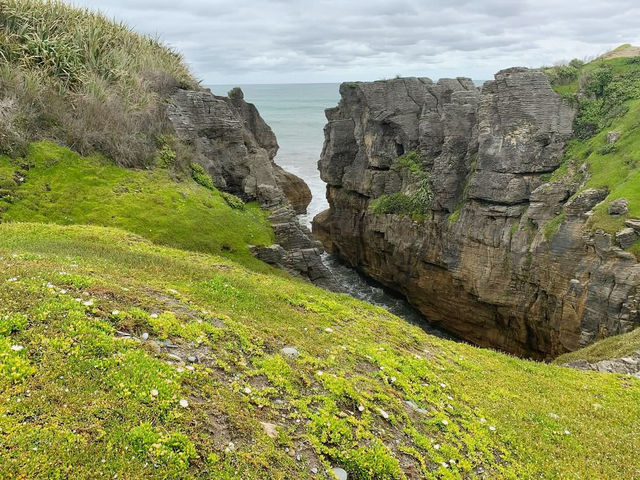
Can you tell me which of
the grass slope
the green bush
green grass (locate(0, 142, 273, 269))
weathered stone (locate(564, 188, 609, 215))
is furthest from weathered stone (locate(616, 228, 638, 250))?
the green bush

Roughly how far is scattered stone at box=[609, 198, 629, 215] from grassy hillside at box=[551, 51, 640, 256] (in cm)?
30

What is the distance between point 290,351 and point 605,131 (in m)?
36.6

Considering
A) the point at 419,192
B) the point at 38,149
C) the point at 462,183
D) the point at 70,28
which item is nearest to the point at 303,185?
the point at 419,192

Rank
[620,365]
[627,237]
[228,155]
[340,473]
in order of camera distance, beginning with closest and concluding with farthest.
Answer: [340,473] < [620,365] < [627,237] < [228,155]

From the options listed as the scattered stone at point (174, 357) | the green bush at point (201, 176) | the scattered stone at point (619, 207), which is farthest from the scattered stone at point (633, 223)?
the scattered stone at point (174, 357)

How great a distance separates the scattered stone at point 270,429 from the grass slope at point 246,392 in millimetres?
58

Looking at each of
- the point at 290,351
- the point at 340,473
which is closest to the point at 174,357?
the point at 290,351

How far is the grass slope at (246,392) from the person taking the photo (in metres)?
6.35

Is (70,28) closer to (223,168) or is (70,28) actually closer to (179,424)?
(223,168)

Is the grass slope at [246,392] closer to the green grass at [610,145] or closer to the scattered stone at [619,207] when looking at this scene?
the scattered stone at [619,207]

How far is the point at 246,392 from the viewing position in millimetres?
8484

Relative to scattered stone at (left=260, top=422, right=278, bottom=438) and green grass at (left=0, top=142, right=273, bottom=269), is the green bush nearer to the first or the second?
green grass at (left=0, top=142, right=273, bottom=269)

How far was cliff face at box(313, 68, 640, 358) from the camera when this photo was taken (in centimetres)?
2945

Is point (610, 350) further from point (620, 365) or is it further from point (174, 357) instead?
point (174, 357)
